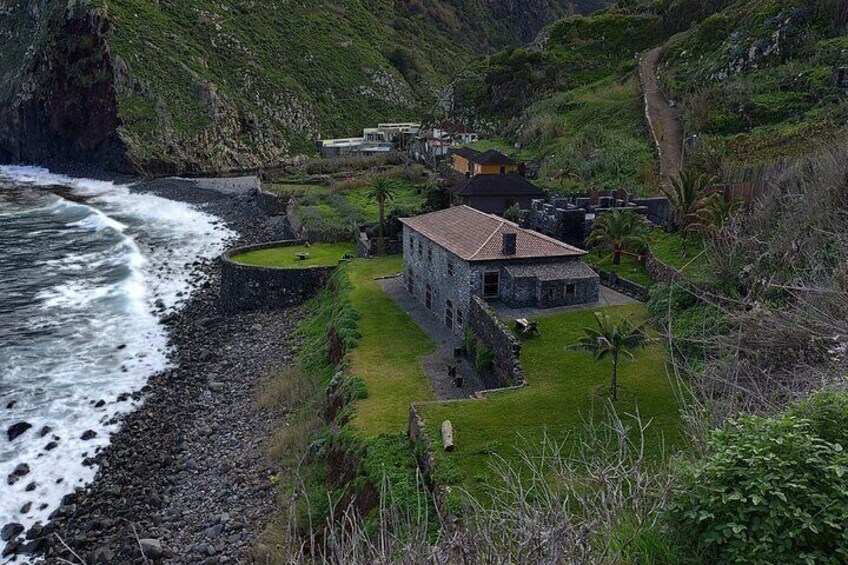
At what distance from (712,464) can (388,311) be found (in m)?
23.4

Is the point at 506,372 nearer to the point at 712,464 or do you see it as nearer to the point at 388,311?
the point at 388,311

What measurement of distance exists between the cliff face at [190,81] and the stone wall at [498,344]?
8236 cm

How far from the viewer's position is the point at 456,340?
85.4 feet

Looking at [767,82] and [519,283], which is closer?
[519,283]

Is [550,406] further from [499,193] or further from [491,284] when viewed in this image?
[499,193]

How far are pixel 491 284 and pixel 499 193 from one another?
19.9 metres

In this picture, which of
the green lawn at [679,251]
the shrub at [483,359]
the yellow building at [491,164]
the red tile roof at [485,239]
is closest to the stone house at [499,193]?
the yellow building at [491,164]

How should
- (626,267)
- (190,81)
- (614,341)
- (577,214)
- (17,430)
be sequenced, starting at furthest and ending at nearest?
(190,81), (577,214), (626,267), (17,430), (614,341)

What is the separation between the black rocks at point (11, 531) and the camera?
61.6 ft

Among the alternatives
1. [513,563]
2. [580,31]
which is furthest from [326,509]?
[580,31]

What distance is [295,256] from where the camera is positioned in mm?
40625

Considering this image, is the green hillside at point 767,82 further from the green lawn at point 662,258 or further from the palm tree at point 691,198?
the green lawn at point 662,258

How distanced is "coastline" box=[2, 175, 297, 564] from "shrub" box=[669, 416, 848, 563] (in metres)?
10.7

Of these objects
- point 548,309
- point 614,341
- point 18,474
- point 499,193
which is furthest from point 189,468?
point 499,193
